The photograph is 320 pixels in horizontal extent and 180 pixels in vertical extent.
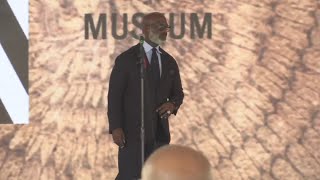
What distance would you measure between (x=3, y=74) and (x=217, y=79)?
1439mm

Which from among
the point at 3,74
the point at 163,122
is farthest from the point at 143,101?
the point at 3,74

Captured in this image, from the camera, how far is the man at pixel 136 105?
3.15 metres

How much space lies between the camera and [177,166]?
0.88 metres

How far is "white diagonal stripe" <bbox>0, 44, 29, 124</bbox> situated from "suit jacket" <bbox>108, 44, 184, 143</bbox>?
1418mm

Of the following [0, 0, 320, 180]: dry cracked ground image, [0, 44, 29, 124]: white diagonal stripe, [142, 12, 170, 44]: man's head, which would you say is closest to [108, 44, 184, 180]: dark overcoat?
[142, 12, 170, 44]: man's head

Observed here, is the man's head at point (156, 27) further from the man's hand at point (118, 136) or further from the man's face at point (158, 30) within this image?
the man's hand at point (118, 136)

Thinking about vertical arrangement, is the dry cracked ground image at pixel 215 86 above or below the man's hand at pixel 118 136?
below

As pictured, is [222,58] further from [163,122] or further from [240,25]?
[163,122]

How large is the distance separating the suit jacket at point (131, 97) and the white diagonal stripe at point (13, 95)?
1.42 m

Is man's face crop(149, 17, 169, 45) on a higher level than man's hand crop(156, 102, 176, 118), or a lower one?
higher

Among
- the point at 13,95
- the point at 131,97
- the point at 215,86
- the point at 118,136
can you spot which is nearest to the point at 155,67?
the point at 131,97

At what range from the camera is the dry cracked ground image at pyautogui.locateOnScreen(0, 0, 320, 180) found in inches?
174

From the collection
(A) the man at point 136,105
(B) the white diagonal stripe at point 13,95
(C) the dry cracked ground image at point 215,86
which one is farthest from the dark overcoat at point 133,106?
(B) the white diagonal stripe at point 13,95

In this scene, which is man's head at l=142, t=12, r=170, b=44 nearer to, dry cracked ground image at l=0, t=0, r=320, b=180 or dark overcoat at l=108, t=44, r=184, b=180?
dark overcoat at l=108, t=44, r=184, b=180
